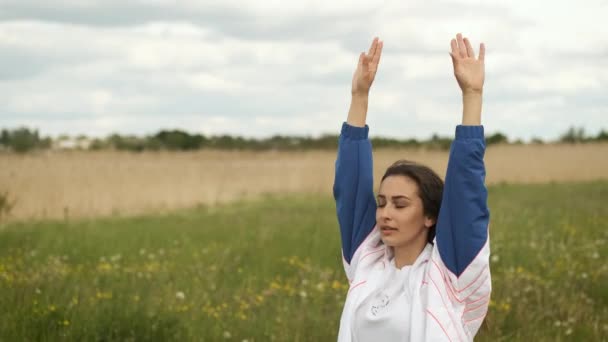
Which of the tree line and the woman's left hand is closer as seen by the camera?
the woman's left hand

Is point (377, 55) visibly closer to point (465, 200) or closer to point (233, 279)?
point (465, 200)

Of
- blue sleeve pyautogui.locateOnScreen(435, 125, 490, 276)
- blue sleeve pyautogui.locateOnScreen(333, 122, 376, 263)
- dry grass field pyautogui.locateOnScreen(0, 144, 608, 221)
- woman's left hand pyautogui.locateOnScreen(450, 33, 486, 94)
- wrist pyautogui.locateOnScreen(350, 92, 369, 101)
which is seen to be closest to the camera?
blue sleeve pyautogui.locateOnScreen(435, 125, 490, 276)

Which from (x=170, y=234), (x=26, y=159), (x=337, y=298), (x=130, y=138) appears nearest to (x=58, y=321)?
(x=337, y=298)

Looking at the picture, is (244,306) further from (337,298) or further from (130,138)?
(130,138)

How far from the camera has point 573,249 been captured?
9.89m

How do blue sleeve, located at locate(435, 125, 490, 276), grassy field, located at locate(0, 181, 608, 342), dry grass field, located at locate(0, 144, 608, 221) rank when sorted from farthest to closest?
dry grass field, located at locate(0, 144, 608, 221) < grassy field, located at locate(0, 181, 608, 342) < blue sleeve, located at locate(435, 125, 490, 276)

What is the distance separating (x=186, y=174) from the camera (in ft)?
64.4

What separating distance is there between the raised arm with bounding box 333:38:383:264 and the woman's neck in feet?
0.74

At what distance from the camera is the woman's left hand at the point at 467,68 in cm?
310

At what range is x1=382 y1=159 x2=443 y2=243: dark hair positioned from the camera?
10.7 ft

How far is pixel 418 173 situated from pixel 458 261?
41 cm

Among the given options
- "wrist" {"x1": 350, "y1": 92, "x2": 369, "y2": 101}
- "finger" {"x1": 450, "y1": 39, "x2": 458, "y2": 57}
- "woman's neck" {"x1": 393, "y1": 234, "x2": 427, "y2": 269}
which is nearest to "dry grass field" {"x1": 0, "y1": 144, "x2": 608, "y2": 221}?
"wrist" {"x1": 350, "y1": 92, "x2": 369, "y2": 101}

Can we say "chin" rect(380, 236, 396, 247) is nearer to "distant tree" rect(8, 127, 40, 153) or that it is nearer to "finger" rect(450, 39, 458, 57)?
"finger" rect(450, 39, 458, 57)

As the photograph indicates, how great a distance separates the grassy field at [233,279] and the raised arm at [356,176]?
0.85m
